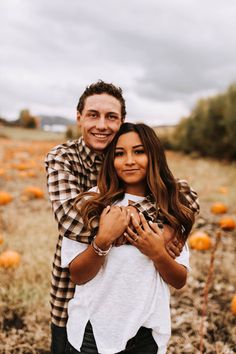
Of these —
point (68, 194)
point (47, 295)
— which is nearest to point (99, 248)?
point (68, 194)

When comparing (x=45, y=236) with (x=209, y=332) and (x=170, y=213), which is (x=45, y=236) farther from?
(x=170, y=213)

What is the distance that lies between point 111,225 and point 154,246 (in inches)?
8.7

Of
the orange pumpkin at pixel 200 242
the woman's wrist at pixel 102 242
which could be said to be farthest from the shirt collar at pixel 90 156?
the orange pumpkin at pixel 200 242

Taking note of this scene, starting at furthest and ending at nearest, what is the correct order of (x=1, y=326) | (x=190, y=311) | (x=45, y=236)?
(x=45, y=236) → (x=190, y=311) → (x=1, y=326)

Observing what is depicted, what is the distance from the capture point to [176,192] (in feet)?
6.32

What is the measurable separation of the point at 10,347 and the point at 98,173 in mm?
1610

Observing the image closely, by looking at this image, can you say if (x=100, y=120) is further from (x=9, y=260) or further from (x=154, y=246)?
(x=9, y=260)

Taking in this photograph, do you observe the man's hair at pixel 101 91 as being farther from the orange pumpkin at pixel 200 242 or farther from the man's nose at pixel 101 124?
the orange pumpkin at pixel 200 242

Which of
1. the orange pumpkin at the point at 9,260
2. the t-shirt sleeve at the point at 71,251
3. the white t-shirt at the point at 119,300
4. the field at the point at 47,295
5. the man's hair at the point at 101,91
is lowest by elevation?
the field at the point at 47,295

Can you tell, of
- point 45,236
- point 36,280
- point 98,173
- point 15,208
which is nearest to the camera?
point 98,173

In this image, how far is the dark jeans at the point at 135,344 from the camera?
1.72m

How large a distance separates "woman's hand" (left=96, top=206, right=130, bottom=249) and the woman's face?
0.25 meters

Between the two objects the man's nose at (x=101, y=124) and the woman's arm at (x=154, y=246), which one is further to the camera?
the man's nose at (x=101, y=124)

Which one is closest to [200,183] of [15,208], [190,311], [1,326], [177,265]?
[15,208]
